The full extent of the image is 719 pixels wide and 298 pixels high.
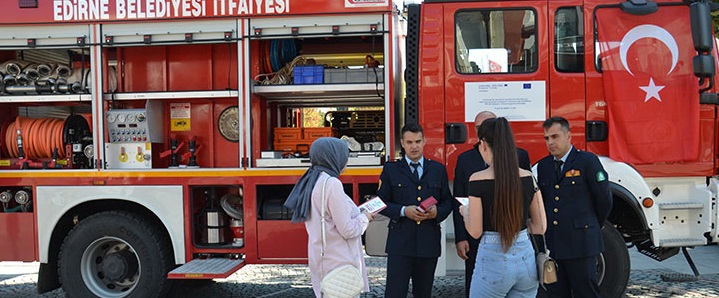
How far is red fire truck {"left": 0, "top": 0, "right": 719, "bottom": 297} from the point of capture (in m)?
4.87

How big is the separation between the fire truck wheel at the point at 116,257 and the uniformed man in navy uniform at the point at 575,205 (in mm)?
3406

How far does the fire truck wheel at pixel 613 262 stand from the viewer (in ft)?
16.0

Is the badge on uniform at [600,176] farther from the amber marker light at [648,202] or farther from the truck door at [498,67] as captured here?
the amber marker light at [648,202]

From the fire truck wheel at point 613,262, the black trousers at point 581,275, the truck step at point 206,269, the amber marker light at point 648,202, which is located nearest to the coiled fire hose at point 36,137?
the truck step at point 206,269

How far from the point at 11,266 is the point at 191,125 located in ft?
15.7

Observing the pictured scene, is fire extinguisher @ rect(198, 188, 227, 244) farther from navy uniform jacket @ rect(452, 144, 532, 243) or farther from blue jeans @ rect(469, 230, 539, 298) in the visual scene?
blue jeans @ rect(469, 230, 539, 298)

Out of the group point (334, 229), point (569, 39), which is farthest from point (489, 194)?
point (569, 39)

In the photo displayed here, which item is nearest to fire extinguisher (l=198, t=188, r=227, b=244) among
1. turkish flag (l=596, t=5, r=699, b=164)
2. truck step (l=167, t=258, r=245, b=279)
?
truck step (l=167, t=258, r=245, b=279)

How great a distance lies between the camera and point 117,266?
538 centimetres

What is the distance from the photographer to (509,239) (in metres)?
3.13

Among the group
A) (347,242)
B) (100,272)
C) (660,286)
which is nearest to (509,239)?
(347,242)

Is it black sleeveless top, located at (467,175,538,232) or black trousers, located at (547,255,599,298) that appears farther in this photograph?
black trousers, located at (547,255,599,298)

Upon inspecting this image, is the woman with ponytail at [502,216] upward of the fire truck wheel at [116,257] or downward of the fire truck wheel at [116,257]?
upward

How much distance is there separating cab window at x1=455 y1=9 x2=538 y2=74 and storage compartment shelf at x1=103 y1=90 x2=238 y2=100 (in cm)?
206
